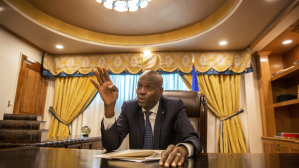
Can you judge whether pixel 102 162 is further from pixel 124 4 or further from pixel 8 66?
pixel 8 66

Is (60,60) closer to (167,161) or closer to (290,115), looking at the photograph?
(167,161)

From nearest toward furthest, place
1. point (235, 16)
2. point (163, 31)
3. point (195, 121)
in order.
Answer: point (195, 121), point (235, 16), point (163, 31)

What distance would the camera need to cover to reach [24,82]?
4062mm

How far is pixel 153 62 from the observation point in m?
4.50

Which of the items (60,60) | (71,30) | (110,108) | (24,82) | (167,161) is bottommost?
(167,161)

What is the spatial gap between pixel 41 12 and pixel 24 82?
5.13ft

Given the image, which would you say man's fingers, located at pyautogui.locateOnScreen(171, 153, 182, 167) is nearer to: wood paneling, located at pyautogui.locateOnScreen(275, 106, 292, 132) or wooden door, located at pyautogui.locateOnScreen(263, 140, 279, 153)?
wooden door, located at pyautogui.locateOnScreen(263, 140, 279, 153)

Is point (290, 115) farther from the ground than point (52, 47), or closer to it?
closer to it

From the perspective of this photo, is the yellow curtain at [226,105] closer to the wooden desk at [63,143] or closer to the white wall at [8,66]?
the wooden desk at [63,143]

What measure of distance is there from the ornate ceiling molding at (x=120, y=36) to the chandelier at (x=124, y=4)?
1.11m

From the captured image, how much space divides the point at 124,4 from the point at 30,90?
289cm

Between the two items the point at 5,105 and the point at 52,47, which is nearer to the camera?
the point at 5,105

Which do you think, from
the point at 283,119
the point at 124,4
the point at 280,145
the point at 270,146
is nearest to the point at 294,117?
the point at 283,119

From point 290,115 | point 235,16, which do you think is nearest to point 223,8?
point 235,16
